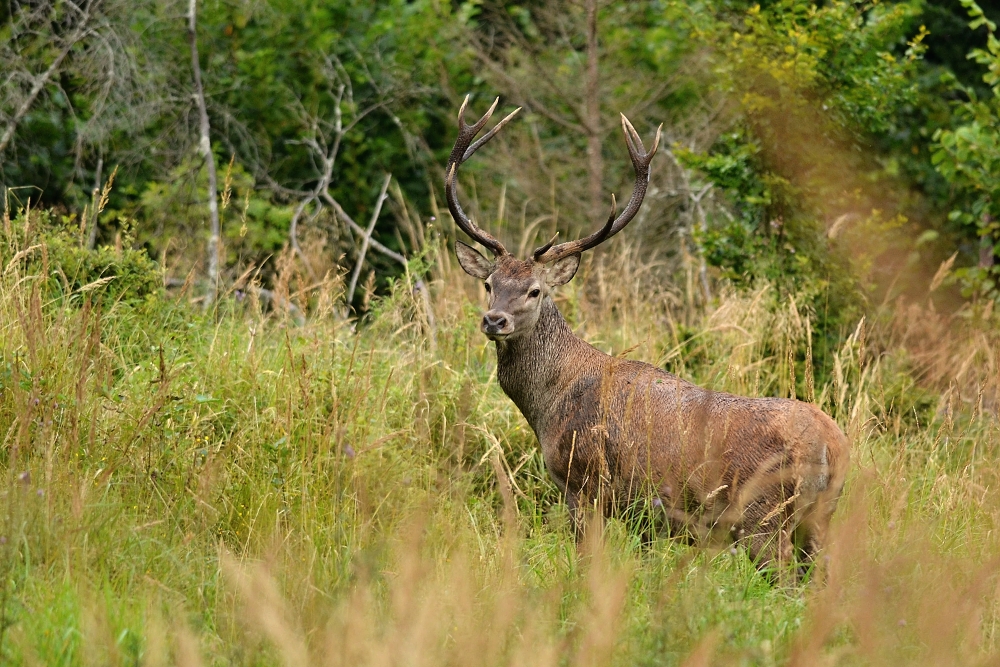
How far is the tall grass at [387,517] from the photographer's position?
3.51 metres

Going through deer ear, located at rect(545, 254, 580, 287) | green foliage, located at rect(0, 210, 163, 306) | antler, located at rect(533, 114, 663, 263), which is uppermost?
antler, located at rect(533, 114, 663, 263)

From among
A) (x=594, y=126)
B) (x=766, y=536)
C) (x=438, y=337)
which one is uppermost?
(x=594, y=126)

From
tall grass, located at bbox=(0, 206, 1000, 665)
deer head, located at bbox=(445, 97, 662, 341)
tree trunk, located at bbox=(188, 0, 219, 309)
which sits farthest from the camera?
tree trunk, located at bbox=(188, 0, 219, 309)

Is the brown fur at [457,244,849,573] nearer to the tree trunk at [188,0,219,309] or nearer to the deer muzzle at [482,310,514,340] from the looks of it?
the deer muzzle at [482,310,514,340]

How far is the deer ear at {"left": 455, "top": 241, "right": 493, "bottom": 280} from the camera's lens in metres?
6.38

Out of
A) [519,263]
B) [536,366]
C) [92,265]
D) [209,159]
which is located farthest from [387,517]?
[209,159]

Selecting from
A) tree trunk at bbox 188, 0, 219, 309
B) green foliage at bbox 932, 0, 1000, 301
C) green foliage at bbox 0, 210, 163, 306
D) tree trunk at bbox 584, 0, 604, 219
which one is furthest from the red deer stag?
tree trunk at bbox 584, 0, 604, 219

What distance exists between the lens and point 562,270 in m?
6.24

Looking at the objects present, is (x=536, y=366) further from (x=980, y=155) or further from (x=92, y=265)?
(x=980, y=155)

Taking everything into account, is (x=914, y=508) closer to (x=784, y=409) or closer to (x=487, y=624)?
(x=784, y=409)

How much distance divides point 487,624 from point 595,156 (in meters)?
8.09

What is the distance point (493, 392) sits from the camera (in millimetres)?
6945

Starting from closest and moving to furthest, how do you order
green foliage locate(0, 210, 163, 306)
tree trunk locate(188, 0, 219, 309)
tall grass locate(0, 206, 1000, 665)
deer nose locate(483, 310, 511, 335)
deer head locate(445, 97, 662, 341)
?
tall grass locate(0, 206, 1000, 665) < deer nose locate(483, 310, 511, 335) < deer head locate(445, 97, 662, 341) < green foliage locate(0, 210, 163, 306) < tree trunk locate(188, 0, 219, 309)

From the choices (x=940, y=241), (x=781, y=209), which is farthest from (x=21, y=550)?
(x=940, y=241)
